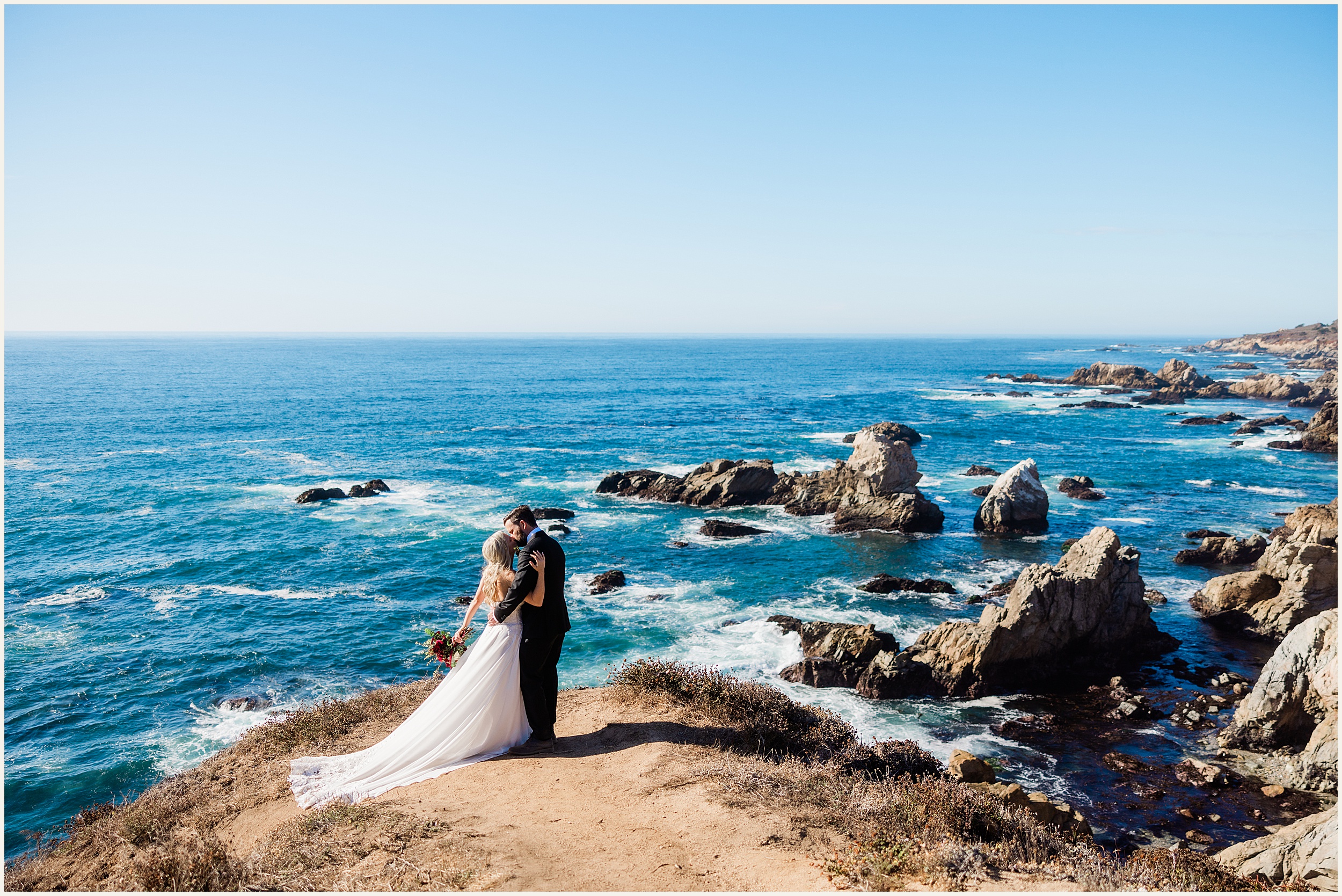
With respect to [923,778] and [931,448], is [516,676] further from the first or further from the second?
[931,448]

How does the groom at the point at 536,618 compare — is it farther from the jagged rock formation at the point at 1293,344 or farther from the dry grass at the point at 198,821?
the jagged rock formation at the point at 1293,344

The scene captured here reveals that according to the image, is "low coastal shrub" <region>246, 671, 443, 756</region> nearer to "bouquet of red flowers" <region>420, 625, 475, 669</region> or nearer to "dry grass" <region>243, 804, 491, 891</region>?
"bouquet of red flowers" <region>420, 625, 475, 669</region>

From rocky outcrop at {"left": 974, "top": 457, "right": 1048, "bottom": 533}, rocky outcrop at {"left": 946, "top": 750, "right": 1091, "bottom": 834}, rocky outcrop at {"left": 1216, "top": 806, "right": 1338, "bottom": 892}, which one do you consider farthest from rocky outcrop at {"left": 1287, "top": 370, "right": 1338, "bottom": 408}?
rocky outcrop at {"left": 946, "top": 750, "right": 1091, "bottom": 834}

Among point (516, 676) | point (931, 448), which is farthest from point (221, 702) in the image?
point (931, 448)

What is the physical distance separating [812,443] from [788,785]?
55416mm

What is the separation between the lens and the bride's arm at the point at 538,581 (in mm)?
9805

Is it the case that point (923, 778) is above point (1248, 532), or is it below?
above

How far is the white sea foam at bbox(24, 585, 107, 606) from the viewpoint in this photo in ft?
97.1

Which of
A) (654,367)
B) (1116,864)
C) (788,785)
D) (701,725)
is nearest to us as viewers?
(1116,864)

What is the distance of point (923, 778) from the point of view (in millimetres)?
10000

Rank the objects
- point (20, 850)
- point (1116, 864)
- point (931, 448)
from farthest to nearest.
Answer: point (931, 448) < point (20, 850) < point (1116, 864)

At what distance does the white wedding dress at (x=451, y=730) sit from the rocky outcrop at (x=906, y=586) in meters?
22.9

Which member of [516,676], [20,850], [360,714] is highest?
[516,676]

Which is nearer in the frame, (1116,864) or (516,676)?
(1116,864)
